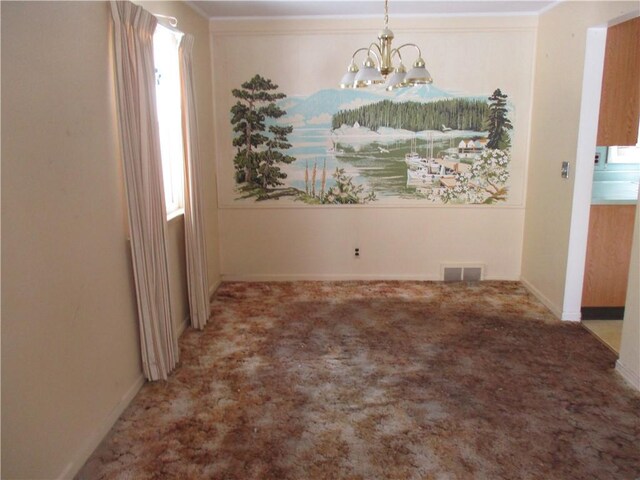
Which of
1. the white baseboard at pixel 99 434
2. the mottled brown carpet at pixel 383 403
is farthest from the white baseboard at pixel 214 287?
the white baseboard at pixel 99 434

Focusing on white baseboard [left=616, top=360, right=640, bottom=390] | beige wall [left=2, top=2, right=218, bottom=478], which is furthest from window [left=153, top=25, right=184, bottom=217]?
white baseboard [left=616, top=360, right=640, bottom=390]

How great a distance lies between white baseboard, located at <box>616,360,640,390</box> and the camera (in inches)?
111

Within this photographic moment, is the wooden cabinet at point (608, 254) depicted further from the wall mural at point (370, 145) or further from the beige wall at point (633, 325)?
the wall mural at point (370, 145)

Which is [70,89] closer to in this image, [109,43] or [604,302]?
[109,43]

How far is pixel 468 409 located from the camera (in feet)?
8.63

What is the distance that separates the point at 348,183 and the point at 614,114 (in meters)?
2.30

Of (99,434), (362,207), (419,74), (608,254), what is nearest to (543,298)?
(608,254)

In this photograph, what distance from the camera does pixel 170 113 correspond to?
3568 millimetres

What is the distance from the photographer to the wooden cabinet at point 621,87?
3375mm

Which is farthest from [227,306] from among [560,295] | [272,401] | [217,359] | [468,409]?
[560,295]

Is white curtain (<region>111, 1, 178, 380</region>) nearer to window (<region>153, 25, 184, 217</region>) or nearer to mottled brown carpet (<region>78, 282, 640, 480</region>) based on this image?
mottled brown carpet (<region>78, 282, 640, 480</region>)

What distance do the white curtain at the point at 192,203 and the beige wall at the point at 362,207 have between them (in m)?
1.09

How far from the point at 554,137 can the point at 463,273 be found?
156cm

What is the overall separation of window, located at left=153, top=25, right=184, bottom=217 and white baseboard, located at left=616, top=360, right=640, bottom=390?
126 inches
